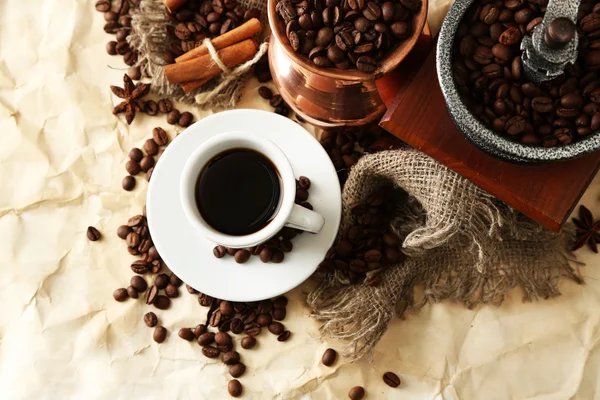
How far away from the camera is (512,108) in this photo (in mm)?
1118

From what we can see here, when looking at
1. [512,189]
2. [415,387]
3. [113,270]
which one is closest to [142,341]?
[113,270]

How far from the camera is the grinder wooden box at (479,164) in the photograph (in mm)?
1195

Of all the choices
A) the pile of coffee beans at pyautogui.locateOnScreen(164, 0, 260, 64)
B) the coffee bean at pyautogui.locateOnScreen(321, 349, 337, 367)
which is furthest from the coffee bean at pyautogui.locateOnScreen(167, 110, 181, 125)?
the coffee bean at pyautogui.locateOnScreen(321, 349, 337, 367)

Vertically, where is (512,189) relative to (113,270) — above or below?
above

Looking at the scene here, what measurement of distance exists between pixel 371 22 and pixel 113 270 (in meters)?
0.89

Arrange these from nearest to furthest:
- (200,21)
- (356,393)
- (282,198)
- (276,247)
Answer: (282,198) → (276,247) → (356,393) → (200,21)

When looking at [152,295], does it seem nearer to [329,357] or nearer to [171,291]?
[171,291]

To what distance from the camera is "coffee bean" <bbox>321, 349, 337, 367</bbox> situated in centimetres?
143

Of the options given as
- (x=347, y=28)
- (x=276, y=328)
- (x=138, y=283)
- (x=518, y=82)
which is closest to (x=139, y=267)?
(x=138, y=283)

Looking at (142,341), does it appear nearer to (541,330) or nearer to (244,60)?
(244,60)

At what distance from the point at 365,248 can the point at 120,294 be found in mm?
618

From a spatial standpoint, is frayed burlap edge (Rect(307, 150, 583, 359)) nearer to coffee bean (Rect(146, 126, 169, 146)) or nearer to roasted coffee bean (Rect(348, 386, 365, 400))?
roasted coffee bean (Rect(348, 386, 365, 400))

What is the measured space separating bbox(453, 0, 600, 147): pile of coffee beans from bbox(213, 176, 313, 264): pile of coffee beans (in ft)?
1.35

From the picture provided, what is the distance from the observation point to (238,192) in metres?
1.25
